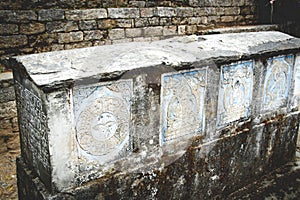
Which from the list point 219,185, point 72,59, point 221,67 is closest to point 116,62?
point 72,59

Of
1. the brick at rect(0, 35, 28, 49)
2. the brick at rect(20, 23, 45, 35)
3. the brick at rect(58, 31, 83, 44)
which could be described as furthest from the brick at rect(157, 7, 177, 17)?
the brick at rect(0, 35, 28, 49)

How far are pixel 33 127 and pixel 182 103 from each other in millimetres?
960

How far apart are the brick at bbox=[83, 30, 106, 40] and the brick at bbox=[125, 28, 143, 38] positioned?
1.54 feet

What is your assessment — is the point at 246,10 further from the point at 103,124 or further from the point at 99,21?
the point at 103,124

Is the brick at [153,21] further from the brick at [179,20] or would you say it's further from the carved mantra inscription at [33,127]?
the carved mantra inscription at [33,127]

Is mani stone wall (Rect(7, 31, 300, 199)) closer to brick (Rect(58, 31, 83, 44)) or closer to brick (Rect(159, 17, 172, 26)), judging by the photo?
brick (Rect(58, 31, 83, 44))

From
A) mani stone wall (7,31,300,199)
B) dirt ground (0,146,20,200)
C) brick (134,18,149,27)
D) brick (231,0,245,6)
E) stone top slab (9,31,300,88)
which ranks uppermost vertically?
brick (231,0,245,6)

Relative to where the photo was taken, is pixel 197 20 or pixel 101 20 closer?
pixel 101 20

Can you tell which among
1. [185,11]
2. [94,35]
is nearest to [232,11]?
[185,11]

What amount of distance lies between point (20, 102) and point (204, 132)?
1.27 meters

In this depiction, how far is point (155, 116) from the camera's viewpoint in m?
2.15

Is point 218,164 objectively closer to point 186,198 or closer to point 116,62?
point 186,198

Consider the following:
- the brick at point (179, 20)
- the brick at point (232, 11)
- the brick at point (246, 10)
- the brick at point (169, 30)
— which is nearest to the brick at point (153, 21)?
the brick at point (169, 30)

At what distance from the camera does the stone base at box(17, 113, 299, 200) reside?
2.03 metres
